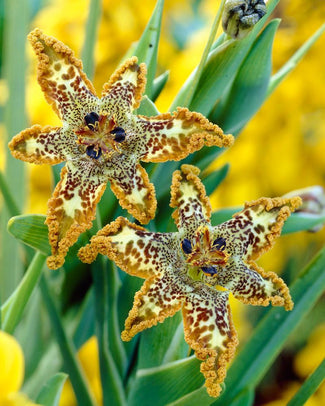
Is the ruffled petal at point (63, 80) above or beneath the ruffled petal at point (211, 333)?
above

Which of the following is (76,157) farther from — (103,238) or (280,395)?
(280,395)

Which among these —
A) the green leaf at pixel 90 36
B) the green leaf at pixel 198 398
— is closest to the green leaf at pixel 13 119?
the green leaf at pixel 90 36

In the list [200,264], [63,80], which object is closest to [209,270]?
[200,264]

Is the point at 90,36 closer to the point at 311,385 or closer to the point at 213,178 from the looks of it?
the point at 213,178

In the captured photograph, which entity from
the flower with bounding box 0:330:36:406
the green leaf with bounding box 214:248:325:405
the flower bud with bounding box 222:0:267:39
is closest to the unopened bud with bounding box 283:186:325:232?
the green leaf with bounding box 214:248:325:405

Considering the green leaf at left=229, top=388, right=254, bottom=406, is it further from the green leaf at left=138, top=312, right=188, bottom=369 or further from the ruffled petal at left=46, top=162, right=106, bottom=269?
the ruffled petal at left=46, top=162, right=106, bottom=269

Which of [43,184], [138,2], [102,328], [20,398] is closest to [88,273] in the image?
[102,328]

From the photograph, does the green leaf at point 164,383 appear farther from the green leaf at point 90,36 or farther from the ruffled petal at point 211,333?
the green leaf at point 90,36
